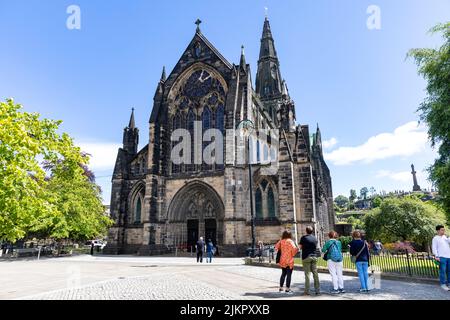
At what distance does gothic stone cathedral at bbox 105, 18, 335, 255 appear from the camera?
70.2 feet

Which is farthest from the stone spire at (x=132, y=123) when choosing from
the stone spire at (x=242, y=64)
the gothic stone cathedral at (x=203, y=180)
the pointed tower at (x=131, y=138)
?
the stone spire at (x=242, y=64)

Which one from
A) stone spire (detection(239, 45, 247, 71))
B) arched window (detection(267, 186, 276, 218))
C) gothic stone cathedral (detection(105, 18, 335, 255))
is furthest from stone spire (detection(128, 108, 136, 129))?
arched window (detection(267, 186, 276, 218))

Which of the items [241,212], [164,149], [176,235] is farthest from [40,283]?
[164,149]

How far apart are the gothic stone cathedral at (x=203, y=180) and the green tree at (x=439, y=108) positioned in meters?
10.3

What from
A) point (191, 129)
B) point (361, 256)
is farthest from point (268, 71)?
point (361, 256)

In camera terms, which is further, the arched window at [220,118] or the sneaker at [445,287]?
the arched window at [220,118]

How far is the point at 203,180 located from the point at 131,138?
9.70 metres

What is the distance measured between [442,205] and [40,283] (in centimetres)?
1460

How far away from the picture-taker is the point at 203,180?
24125 mm

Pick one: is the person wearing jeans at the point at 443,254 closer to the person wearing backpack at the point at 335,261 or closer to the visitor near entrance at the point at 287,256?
the person wearing backpack at the point at 335,261

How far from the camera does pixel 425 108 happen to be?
11992mm

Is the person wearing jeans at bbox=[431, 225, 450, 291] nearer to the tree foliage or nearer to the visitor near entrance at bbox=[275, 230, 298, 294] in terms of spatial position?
the visitor near entrance at bbox=[275, 230, 298, 294]

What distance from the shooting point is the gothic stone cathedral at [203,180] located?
21391 mm

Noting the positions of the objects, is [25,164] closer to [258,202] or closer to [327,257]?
[327,257]
